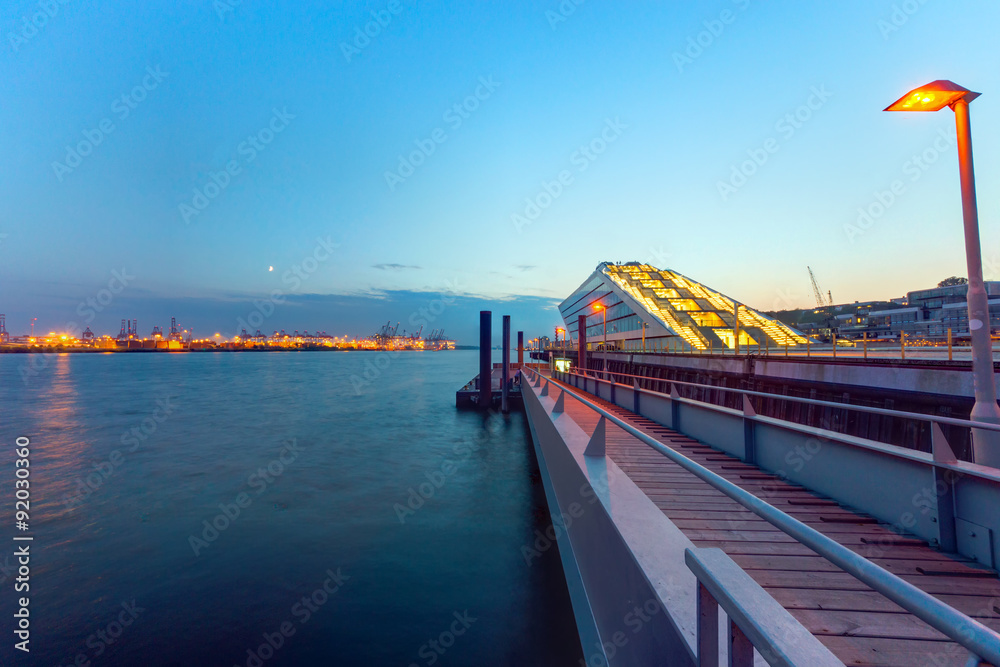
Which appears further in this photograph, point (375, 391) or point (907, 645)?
point (375, 391)

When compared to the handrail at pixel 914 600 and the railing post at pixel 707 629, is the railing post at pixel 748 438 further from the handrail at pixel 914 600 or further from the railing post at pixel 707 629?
the handrail at pixel 914 600

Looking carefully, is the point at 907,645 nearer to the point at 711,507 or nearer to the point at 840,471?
the point at 711,507

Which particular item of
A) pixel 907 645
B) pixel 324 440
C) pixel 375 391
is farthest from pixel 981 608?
pixel 375 391

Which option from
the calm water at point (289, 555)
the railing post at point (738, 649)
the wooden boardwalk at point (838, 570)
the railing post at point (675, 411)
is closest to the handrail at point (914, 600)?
the railing post at point (738, 649)

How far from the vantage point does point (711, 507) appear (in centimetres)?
516

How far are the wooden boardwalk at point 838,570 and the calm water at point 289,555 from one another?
416 cm

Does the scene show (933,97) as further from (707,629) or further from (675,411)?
(707,629)

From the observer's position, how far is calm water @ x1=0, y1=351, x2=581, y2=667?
7.89 meters

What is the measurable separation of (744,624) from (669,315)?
2411 inches

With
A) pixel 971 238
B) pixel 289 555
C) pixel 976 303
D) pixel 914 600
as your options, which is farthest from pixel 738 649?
pixel 289 555

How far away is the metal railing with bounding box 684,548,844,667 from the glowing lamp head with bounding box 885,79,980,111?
7599mm

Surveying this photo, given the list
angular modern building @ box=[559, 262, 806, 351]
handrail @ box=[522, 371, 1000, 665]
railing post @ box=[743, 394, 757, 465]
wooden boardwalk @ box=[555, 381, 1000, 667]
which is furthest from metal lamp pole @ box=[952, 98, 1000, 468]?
angular modern building @ box=[559, 262, 806, 351]

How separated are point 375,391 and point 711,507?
52.0m

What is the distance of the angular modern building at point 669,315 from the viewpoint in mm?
52875
